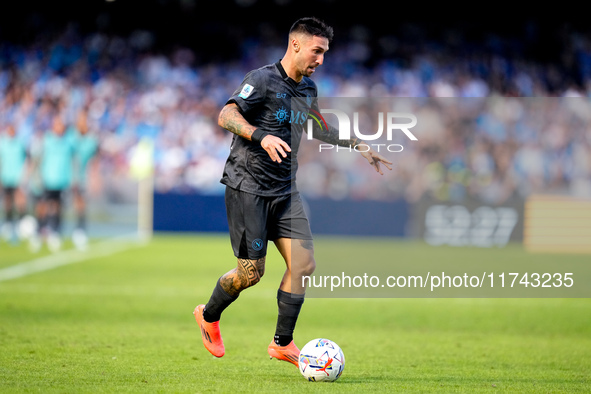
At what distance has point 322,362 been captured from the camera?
5.14 meters

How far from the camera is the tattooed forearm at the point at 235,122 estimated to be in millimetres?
4996

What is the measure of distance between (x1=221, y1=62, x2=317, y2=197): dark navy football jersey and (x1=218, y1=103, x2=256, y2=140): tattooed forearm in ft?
0.45

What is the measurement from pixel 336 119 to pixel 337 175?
38.5ft

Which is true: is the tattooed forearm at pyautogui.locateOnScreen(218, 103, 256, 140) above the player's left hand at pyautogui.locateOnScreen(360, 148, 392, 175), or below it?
above

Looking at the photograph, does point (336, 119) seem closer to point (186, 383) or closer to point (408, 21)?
point (186, 383)

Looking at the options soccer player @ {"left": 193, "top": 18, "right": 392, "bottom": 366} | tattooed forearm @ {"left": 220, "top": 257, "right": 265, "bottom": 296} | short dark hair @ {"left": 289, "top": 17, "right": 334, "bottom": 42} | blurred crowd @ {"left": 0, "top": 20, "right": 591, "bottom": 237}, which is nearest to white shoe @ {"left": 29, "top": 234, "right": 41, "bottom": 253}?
blurred crowd @ {"left": 0, "top": 20, "right": 591, "bottom": 237}

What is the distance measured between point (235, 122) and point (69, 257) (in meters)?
10.2

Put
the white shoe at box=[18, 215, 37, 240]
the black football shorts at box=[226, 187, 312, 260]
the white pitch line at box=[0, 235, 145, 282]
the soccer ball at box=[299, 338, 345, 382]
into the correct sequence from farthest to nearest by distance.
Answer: the white shoe at box=[18, 215, 37, 240] < the white pitch line at box=[0, 235, 145, 282] < the black football shorts at box=[226, 187, 312, 260] < the soccer ball at box=[299, 338, 345, 382]

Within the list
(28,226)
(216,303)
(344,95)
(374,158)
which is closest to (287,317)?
(216,303)

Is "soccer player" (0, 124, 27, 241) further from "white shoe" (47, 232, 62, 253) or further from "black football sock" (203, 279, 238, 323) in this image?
"black football sock" (203, 279, 238, 323)

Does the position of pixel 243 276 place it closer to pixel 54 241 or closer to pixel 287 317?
pixel 287 317

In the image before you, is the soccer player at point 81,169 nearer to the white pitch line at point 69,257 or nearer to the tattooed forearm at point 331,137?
the white pitch line at point 69,257

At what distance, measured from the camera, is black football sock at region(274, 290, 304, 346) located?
5488 millimetres

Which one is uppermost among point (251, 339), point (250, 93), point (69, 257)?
point (250, 93)
